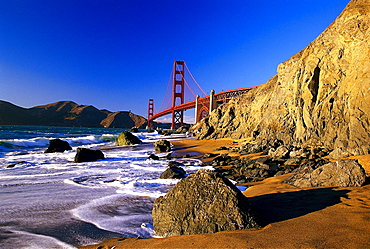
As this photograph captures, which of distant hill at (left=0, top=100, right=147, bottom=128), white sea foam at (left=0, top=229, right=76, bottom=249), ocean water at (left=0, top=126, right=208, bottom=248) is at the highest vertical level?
distant hill at (left=0, top=100, right=147, bottom=128)

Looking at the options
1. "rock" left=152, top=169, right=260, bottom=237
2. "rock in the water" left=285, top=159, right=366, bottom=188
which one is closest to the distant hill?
"rock in the water" left=285, top=159, right=366, bottom=188

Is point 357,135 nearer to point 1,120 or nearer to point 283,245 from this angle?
point 283,245

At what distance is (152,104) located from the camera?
88688 mm

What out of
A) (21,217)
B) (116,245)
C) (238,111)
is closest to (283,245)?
(116,245)

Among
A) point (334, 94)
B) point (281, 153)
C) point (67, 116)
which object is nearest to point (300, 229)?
point (281, 153)

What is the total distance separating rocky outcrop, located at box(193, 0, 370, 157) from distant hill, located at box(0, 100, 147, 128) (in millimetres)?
102411

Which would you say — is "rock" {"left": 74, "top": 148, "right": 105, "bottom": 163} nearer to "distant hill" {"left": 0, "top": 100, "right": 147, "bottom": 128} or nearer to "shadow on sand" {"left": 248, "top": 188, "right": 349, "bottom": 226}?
"shadow on sand" {"left": 248, "top": 188, "right": 349, "bottom": 226}

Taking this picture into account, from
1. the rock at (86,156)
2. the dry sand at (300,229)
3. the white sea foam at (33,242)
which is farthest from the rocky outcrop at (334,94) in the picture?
the rock at (86,156)

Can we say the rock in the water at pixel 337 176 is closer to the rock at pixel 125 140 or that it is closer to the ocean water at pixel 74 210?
the ocean water at pixel 74 210

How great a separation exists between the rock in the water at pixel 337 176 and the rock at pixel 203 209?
7.84 ft

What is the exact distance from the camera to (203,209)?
8.60ft

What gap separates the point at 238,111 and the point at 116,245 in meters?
20.4

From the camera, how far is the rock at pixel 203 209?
8.23 feet

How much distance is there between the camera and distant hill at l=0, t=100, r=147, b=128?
107500mm
